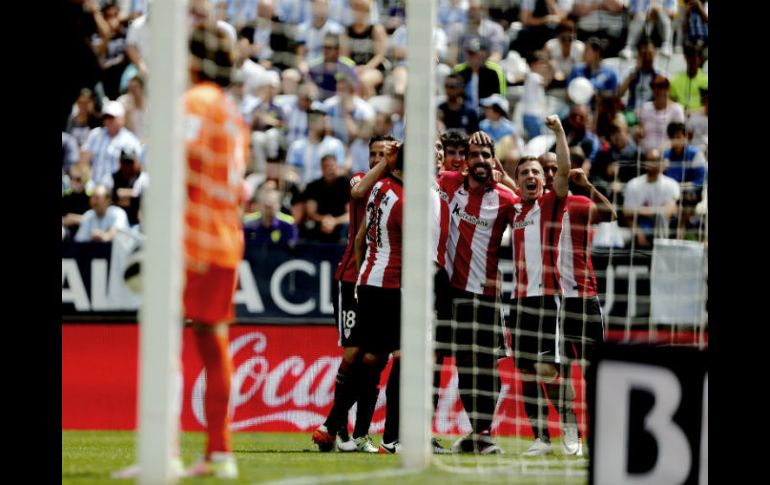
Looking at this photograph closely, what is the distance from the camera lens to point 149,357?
5.82 metres

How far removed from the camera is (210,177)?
6.33 meters

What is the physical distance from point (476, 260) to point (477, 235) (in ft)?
0.63

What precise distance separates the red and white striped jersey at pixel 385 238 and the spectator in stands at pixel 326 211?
204 cm

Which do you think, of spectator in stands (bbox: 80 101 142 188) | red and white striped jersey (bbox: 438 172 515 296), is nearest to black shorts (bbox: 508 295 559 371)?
red and white striped jersey (bbox: 438 172 515 296)

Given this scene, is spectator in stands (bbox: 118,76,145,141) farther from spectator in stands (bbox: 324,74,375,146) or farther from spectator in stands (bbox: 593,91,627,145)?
spectator in stands (bbox: 593,91,627,145)

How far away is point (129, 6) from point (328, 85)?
142 inches

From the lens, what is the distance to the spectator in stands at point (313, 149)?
9.98 meters

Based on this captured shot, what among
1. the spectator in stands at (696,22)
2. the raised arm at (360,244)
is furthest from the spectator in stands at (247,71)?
the spectator in stands at (696,22)

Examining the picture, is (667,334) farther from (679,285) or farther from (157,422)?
(157,422)

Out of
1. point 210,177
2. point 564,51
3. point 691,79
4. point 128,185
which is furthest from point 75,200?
point 210,177

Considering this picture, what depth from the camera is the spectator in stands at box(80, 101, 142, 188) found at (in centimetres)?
1298

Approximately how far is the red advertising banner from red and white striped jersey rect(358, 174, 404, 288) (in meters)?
2.89

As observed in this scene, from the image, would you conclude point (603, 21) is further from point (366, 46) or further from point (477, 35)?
point (366, 46)

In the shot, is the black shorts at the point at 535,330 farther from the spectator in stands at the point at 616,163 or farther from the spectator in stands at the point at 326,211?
the spectator in stands at the point at 326,211
